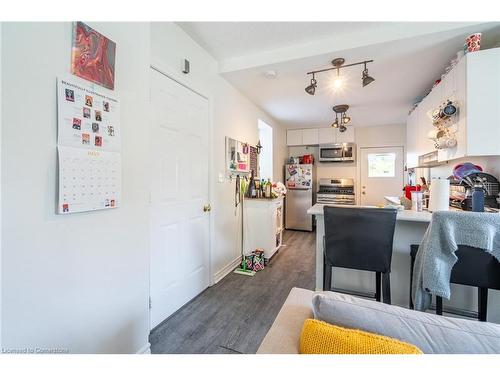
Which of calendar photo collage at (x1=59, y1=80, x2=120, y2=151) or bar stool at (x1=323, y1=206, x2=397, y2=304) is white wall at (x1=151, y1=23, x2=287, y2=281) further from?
bar stool at (x1=323, y1=206, x2=397, y2=304)

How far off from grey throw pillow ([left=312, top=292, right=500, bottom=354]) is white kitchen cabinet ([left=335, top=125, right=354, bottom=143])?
4.97 m

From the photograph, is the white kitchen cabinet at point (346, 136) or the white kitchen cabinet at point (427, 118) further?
the white kitchen cabinet at point (346, 136)

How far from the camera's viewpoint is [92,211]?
3.83 ft

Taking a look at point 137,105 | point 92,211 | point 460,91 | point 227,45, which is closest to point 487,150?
point 460,91

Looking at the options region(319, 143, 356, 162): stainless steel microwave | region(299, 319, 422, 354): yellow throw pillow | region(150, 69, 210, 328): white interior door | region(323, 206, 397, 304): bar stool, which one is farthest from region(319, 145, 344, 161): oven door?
region(299, 319, 422, 354): yellow throw pillow

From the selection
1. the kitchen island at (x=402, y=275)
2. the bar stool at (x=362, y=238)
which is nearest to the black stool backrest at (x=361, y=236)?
the bar stool at (x=362, y=238)

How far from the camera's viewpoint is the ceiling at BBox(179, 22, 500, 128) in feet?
6.42

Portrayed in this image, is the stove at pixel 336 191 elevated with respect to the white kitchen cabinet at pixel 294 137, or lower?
lower

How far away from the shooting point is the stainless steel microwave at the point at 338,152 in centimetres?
534

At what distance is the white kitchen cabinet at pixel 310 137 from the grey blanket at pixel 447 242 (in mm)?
4189

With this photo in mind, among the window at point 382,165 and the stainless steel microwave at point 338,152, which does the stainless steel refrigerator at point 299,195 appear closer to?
the stainless steel microwave at point 338,152
